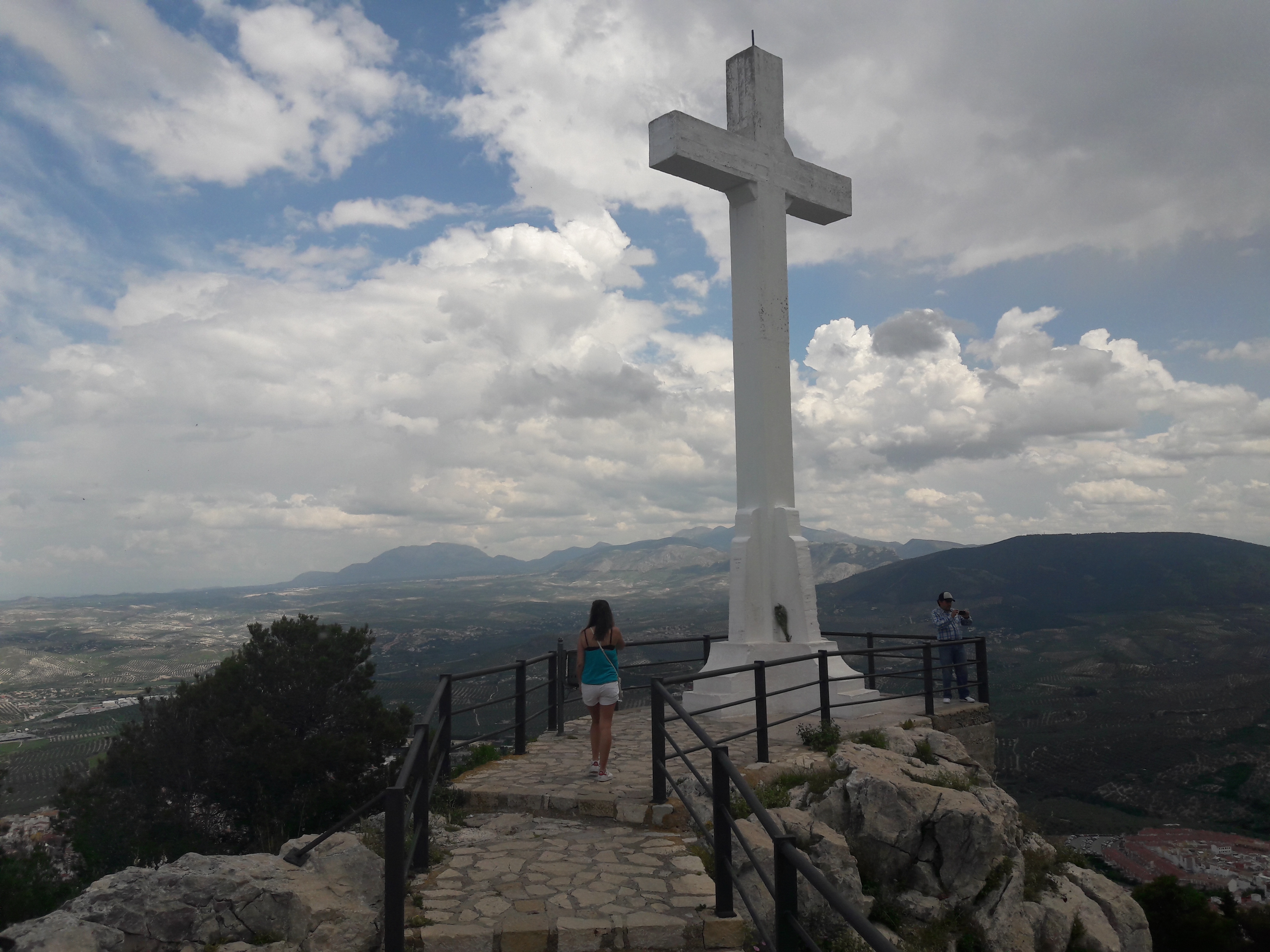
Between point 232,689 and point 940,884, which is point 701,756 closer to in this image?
point 940,884

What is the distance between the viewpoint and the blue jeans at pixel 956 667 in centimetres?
1067

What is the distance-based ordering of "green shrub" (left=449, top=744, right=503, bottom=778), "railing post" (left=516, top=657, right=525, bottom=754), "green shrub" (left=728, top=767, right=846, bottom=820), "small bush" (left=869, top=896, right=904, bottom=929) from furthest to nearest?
"green shrub" (left=449, top=744, right=503, bottom=778), "railing post" (left=516, top=657, right=525, bottom=754), "green shrub" (left=728, top=767, right=846, bottom=820), "small bush" (left=869, top=896, right=904, bottom=929)

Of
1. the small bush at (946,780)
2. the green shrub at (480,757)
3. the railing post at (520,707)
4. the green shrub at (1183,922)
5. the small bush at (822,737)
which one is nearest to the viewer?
the small bush at (946,780)

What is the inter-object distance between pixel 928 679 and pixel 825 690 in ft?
5.56

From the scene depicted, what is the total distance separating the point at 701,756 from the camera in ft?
28.6

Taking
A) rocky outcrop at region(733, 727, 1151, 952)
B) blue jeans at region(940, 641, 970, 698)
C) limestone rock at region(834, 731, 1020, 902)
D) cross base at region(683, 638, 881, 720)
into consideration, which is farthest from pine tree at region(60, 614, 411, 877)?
limestone rock at region(834, 731, 1020, 902)

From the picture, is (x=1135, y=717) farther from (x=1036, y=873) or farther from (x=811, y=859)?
(x=811, y=859)

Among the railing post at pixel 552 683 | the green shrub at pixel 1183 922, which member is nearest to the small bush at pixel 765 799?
the railing post at pixel 552 683

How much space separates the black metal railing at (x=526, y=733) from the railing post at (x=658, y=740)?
0.4 inches

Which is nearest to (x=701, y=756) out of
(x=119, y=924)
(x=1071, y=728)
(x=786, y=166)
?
(x=119, y=924)

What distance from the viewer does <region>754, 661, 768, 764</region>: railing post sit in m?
7.89

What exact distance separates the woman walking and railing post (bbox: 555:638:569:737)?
2302 millimetres

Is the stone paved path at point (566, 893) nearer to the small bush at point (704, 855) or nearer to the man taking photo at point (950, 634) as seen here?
the small bush at point (704, 855)

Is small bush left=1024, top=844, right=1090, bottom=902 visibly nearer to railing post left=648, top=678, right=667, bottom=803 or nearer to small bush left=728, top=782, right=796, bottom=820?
small bush left=728, top=782, right=796, bottom=820
